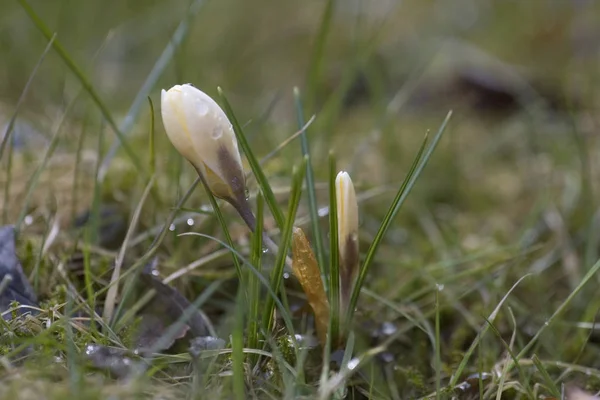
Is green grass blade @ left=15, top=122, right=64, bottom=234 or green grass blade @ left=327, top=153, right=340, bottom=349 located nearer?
green grass blade @ left=327, top=153, right=340, bottom=349

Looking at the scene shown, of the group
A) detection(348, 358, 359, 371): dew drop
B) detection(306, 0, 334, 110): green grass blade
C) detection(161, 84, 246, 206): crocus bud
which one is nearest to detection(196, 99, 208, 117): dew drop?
detection(161, 84, 246, 206): crocus bud

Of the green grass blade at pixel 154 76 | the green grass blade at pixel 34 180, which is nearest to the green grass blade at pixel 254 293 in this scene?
the green grass blade at pixel 34 180

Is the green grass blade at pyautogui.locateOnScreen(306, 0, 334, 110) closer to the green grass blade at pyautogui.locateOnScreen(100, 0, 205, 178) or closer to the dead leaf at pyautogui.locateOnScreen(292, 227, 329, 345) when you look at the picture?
the green grass blade at pyautogui.locateOnScreen(100, 0, 205, 178)

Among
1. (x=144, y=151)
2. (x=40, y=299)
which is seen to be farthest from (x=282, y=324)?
(x=144, y=151)

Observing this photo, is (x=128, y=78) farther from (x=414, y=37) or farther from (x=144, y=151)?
(x=414, y=37)

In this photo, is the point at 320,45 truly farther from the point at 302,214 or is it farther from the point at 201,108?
the point at 201,108

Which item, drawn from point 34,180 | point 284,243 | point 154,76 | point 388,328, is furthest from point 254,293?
point 154,76
